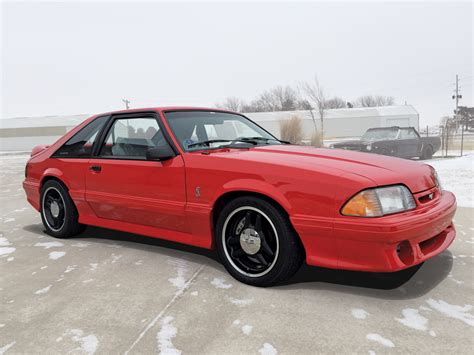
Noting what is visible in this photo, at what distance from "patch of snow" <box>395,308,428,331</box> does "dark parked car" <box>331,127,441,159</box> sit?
10.1 m

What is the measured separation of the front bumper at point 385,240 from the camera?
2.32 meters

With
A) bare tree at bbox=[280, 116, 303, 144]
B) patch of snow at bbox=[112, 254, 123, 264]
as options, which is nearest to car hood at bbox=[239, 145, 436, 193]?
patch of snow at bbox=[112, 254, 123, 264]

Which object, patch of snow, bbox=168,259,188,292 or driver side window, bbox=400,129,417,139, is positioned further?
driver side window, bbox=400,129,417,139

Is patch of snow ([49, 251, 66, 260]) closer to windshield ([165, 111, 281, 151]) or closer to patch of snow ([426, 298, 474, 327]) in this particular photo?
windshield ([165, 111, 281, 151])

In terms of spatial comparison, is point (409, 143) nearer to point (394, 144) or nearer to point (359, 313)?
point (394, 144)

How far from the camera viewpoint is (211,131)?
3.58 m

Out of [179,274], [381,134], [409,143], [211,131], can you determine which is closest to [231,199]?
[179,274]

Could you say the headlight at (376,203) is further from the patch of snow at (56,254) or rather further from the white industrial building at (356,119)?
the white industrial building at (356,119)

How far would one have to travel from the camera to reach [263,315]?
2357mm

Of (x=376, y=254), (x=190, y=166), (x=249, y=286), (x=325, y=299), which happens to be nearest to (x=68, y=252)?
(x=190, y=166)

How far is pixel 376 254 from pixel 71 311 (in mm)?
1963

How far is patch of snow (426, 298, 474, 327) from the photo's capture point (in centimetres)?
229

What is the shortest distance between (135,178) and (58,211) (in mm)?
1400

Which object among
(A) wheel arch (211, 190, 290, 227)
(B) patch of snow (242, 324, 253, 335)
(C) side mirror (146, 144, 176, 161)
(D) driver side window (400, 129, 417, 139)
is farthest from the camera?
(D) driver side window (400, 129, 417, 139)
